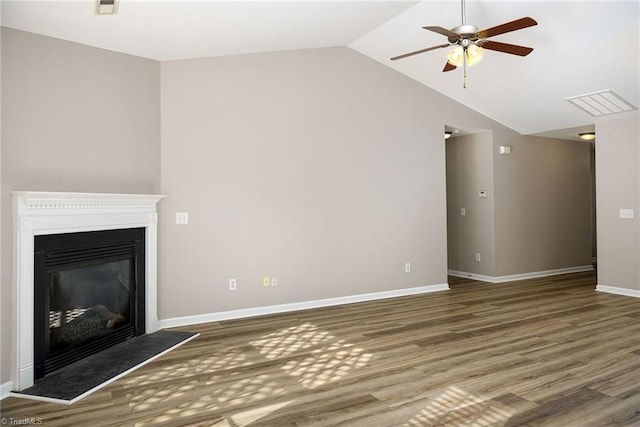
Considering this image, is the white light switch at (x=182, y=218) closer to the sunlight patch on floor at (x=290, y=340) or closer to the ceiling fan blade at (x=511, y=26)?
the sunlight patch on floor at (x=290, y=340)

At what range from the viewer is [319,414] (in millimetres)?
2447

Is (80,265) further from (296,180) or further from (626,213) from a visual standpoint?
(626,213)

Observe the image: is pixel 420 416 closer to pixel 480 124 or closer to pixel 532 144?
pixel 480 124

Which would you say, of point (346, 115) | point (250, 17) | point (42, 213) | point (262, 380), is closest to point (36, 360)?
point (42, 213)

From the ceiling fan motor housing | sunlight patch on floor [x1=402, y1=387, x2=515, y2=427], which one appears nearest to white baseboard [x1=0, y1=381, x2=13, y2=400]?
sunlight patch on floor [x1=402, y1=387, x2=515, y2=427]

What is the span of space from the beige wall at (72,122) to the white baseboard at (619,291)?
6.04 meters

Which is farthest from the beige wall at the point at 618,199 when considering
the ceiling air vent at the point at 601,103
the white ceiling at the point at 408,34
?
the white ceiling at the point at 408,34

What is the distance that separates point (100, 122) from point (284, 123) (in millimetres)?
1995

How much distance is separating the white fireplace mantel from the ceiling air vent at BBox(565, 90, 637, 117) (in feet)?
17.8

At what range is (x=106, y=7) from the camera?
2.96 m

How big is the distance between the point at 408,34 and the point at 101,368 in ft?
15.1

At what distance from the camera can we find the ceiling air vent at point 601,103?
5191mm

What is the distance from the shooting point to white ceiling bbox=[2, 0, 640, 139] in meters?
3.29

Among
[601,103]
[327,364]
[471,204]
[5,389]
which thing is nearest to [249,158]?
[327,364]
